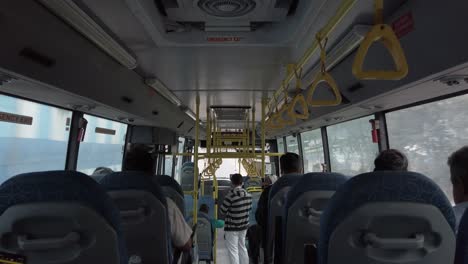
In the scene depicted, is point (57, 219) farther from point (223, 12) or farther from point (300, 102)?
point (300, 102)

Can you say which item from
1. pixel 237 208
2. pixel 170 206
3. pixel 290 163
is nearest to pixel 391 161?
pixel 290 163

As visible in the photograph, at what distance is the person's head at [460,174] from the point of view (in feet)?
4.99

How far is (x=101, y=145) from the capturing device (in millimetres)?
4762

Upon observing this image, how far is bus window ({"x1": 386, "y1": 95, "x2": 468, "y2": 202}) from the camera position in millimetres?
2986

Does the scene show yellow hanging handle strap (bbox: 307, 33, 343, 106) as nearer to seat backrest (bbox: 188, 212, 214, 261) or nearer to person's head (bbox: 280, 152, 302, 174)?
person's head (bbox: 280, 152, 302, 174)

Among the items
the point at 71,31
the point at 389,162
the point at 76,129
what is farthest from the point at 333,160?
the point at 71,31

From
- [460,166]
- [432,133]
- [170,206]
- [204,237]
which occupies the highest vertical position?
[432,133]

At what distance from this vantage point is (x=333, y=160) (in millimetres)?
6016

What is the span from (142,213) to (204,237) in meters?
3.34

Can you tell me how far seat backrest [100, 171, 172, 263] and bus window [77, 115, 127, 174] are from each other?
105 inches

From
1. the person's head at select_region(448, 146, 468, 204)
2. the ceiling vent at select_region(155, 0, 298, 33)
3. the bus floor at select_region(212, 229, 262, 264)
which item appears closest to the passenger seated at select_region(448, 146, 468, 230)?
the person's head at select_region(448, 146, 468, 204)

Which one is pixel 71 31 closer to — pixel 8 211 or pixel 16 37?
pixel 16 37

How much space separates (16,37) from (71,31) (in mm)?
518

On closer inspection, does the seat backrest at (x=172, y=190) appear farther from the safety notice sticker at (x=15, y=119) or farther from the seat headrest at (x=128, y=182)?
the safety notice sticker at (x=15, y=119)
